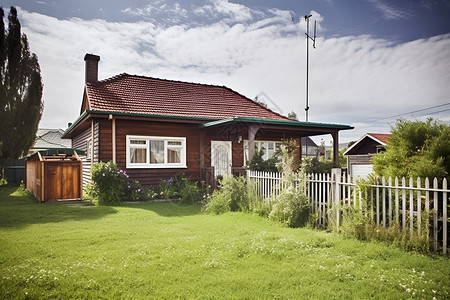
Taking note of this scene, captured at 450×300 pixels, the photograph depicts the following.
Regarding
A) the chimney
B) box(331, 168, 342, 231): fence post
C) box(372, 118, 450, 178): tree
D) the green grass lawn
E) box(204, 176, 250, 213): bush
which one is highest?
the chimney

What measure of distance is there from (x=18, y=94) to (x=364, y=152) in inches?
1076

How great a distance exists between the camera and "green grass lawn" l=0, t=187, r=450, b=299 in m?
3.34

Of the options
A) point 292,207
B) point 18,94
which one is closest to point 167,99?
point 292,207

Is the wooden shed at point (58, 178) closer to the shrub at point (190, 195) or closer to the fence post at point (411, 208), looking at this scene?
the shrub at point (190, 195)

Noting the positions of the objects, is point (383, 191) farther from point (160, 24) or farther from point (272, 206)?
point (160, 24)

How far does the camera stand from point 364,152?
2503 centimetres

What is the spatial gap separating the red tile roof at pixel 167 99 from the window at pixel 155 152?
1171mm

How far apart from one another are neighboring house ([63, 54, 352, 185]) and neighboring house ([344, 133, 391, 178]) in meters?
10.2

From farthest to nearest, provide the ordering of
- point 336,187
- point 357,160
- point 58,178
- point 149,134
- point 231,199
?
point 357,160 → point 149,134 → point 58,178 → point 231,199 → point 336,187

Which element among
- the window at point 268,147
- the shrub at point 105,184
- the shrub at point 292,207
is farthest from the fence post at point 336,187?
the window at point 268,147

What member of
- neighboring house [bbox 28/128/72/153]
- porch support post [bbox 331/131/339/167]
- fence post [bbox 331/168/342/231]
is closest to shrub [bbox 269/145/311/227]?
fence post [bbox 331/168/342/231]

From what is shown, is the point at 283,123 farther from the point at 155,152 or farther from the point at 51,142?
the point at 51,142

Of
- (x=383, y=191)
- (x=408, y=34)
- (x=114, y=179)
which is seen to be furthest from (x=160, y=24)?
(x=383, y=191)

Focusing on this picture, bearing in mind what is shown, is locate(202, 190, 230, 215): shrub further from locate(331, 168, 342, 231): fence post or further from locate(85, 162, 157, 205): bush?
locate(85, 162, 157, 205): bush
